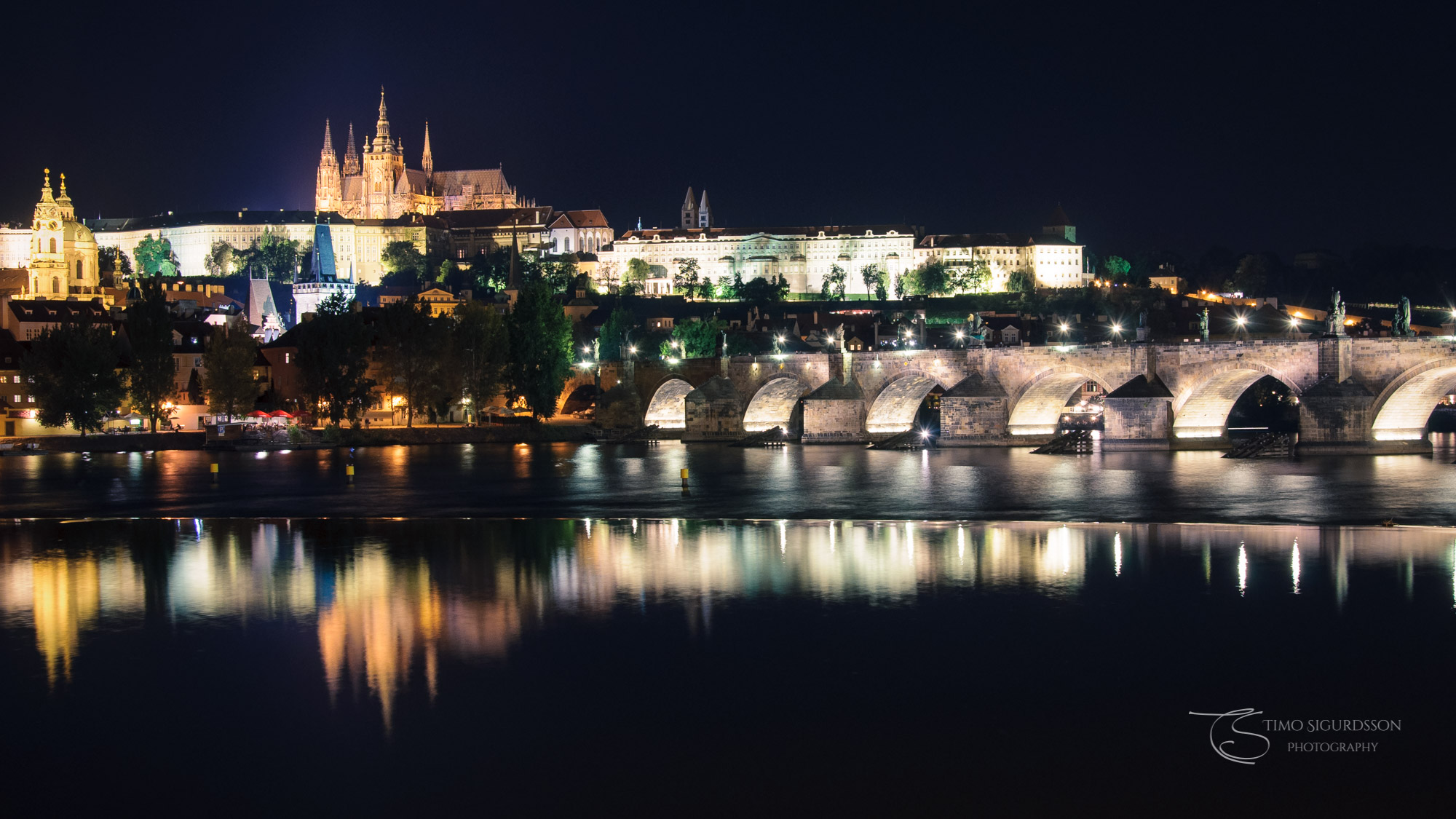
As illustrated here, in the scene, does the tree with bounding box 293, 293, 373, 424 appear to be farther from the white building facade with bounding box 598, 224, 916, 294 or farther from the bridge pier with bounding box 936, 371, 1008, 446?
the white building facade with bounding box 598, 224, 916, 294

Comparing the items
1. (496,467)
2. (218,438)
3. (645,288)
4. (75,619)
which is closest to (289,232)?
(645,288)

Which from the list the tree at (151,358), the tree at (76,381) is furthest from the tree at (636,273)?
the tree at (76,381)

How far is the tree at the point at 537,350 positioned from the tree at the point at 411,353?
3.33 metres

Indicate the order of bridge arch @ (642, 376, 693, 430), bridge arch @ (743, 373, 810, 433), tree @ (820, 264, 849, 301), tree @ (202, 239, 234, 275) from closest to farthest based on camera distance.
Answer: bridge arch @ (743, 373, 810, 433), bridge arch @ (642, 376, 693, 430), tree @ (820, 264, 849, 301), tree @ (202, 239, 234, 275)

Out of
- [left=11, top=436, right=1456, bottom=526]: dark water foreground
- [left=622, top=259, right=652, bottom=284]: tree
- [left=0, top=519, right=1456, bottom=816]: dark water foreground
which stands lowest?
[left=0, top=519, right=1456, bottom=816]: dark water foreground

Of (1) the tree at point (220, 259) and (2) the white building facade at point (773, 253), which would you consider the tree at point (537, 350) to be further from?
(1) the tree at point (220, 259)

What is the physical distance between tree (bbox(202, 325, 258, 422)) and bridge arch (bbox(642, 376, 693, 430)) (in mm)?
17313

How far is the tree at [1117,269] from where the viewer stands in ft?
Result: 410

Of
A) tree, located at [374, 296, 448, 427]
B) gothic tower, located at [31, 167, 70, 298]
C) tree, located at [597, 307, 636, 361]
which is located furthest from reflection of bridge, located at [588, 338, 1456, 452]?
gothic tower, located at [31, 167, 70, 298]

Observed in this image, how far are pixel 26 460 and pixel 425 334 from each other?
1536 centimetres

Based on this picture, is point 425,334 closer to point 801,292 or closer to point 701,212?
point 801,292

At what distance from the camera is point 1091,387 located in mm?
75375

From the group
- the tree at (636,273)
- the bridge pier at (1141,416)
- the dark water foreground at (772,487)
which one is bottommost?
the dark water foreground at (772,487)

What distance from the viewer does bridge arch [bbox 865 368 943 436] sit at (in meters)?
49.8
